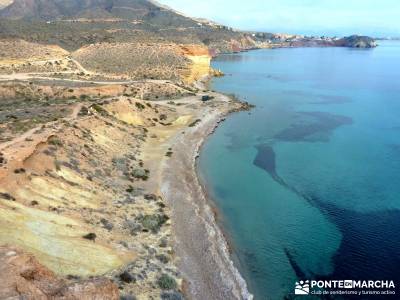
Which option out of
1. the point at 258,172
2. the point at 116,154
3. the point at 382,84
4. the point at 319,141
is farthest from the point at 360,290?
the point at 382,84

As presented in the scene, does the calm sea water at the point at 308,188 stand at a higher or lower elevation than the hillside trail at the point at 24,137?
lower

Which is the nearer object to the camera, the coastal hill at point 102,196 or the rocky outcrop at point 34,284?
the rocky outcrop at point 34,284

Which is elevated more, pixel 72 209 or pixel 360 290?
pixel 72 209

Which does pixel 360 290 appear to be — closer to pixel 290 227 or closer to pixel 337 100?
pixel 290 227

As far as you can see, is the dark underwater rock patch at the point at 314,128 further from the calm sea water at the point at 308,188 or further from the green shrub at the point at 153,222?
the green shrub at the point at 153,222

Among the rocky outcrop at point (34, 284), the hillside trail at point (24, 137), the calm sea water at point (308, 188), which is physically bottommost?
the calm sea water at point (308, 188)
